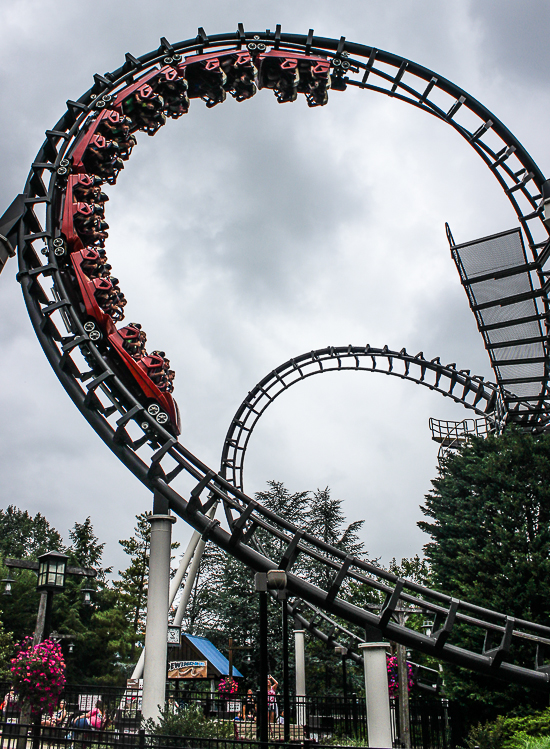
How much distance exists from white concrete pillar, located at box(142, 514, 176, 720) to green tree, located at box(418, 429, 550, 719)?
821cm

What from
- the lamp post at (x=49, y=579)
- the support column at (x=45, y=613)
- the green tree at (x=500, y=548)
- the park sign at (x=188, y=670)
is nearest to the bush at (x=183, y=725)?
the support column at (x=45, y=613)

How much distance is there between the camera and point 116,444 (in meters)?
10.0

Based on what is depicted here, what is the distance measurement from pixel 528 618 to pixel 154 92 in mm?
14081

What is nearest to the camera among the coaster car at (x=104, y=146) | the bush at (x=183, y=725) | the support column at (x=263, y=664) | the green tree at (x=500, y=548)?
the support column at (x=263, y=664)

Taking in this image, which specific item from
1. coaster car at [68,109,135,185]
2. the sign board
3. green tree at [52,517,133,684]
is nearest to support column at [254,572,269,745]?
the sign board

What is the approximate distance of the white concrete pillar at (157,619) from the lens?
354 inches

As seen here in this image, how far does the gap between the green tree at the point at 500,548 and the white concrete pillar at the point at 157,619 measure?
821 centimetres

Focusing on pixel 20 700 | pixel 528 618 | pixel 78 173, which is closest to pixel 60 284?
pixel 78 173

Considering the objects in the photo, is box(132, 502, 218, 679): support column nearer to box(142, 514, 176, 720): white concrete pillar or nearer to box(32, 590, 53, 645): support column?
box(32, 590, 53, 645): support column

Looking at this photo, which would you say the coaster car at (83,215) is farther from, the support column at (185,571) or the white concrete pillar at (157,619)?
the support column at (185,571)

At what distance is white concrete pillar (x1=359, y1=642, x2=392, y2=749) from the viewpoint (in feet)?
28.4

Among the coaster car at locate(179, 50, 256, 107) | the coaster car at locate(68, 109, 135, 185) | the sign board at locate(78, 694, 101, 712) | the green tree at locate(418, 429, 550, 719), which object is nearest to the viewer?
the coaster car at locate(68, 109, 135, 185)

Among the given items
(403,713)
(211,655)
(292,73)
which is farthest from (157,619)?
(211,655)

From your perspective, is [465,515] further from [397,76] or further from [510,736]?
[397,76]
